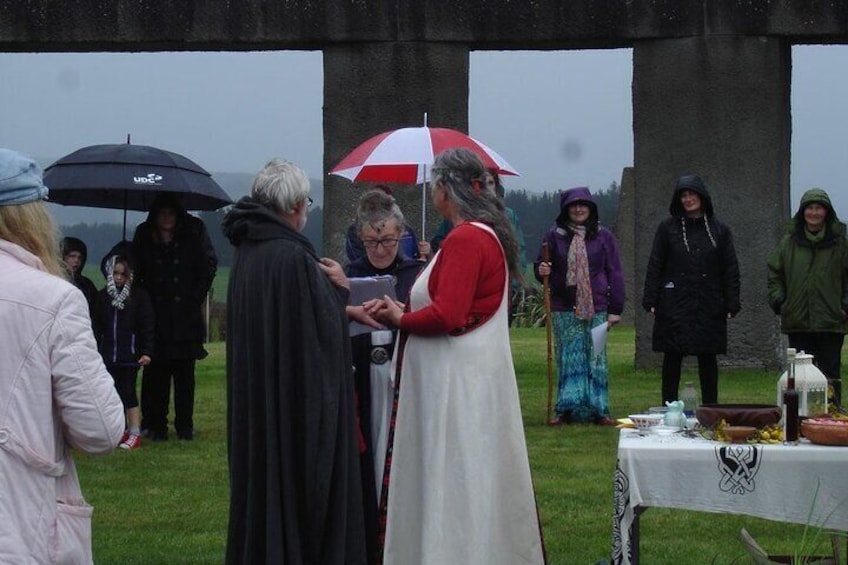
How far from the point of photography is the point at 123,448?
10867 millimetres

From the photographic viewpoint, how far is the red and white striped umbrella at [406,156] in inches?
374

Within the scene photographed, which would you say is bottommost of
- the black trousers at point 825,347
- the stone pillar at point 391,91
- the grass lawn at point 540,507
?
the grass lawn at point 540,507

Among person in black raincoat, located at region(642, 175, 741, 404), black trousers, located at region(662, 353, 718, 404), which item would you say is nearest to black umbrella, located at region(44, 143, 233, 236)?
person in black raincoat, located at region(642, 175, 741, 404)

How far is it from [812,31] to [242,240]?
404 inches

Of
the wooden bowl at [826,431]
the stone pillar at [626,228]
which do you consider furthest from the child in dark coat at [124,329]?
the stone pillar at [626,228]

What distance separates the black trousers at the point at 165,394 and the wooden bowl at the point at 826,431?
6.70 metres

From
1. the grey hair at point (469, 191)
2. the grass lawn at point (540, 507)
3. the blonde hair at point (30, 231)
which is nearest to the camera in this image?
the blonde hair at point (30, 231)

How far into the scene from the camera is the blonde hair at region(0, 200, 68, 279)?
Result: 4.02 metres

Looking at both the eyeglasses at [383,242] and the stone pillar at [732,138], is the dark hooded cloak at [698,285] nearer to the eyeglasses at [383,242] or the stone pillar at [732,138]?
the stone pillar at [732,138]

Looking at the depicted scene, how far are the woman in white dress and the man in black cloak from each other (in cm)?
36

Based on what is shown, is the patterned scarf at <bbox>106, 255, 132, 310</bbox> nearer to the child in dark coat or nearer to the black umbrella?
the child in dark coat

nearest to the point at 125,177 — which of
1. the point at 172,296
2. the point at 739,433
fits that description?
the point at 172,296

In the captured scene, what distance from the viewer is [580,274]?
11.6 meters

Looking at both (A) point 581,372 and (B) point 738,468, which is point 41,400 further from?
(A) point 581,372
